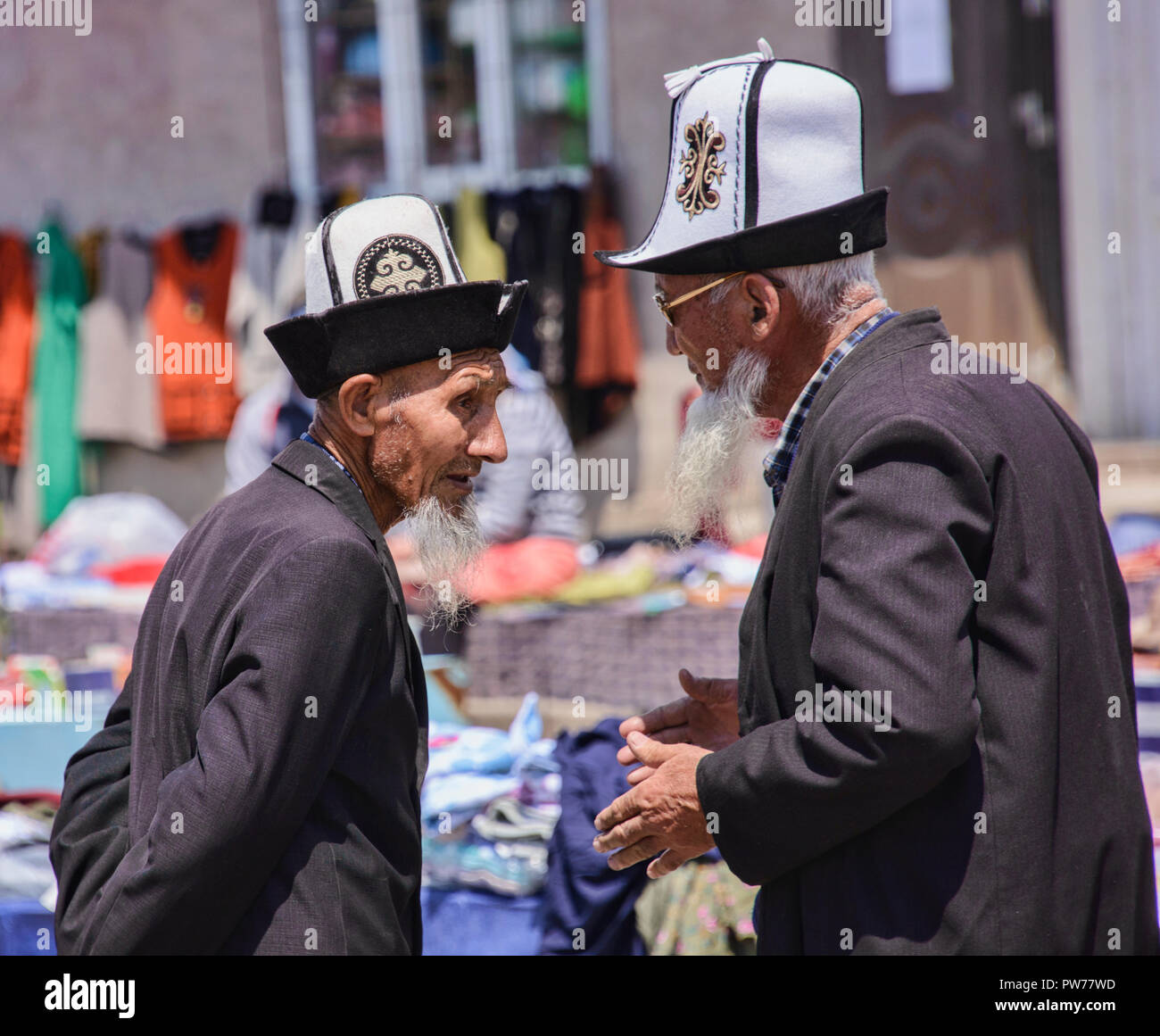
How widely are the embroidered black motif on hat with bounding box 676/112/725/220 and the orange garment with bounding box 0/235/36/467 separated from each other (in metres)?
6.58

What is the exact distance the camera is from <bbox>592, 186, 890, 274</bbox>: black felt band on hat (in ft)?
6.38

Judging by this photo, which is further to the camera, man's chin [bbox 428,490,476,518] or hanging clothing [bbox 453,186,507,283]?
hanging clothing [bbox 453,186,507,283]

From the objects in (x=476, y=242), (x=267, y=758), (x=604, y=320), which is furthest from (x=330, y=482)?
(x=476, y=242)

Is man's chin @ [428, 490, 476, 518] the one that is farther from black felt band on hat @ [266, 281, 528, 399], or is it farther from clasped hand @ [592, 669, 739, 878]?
clasped hand @ [592, 669, 739, 878]

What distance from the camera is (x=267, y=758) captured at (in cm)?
167

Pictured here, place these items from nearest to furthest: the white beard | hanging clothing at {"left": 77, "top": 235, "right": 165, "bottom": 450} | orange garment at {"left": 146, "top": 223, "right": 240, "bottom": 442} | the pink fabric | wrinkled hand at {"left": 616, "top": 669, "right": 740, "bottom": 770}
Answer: the white beard < wrinkled hand at {"left": 616, "top": 669, "right": 740, "bottom": 770} < the pink fabric < orange garment at {"left": 146, "top": 223, "right": 240, "bottom": 442} < hanging clothing at {"left": 77, "top": 235, "right": 165, "bottom": 450}

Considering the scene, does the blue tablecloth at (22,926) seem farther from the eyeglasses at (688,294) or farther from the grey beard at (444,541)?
the eyeglasses at (688,294)

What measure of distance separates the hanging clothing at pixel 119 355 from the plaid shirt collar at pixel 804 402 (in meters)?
6.16

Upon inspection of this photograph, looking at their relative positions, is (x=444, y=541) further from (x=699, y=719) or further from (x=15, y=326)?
(x=15, y=326)

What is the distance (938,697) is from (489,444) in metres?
0.84

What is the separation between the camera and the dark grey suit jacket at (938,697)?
1.65 metres

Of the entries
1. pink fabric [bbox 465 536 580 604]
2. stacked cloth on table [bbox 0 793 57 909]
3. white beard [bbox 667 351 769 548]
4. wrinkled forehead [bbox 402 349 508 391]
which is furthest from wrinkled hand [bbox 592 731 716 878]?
pink fabric [bbox 465 536 580 604]
